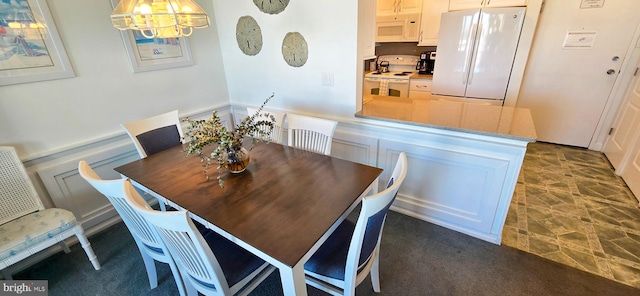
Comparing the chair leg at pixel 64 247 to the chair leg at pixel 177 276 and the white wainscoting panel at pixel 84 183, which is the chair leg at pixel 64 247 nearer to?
the white wainscoting panel at pixel 84 183

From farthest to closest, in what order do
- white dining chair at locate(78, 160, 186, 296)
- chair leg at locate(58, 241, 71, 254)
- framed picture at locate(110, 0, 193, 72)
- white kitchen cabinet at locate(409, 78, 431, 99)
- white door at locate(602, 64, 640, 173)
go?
white kitchen cabinet at locate(409, 78, 431, 99), white door at locate(602, 64, 640, 173), framed picture at locate(110, 0, 193, 72), chair leg at locate(58, 241, 71, 254), white dining chair at locate(78, 160, 186, 296)

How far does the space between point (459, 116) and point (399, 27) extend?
2.63m

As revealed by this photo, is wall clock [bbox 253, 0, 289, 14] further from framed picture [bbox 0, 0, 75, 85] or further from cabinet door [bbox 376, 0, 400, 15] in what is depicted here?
cabinet door [bbox 376, 0, 400, 15]

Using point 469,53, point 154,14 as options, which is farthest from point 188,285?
point 469,53

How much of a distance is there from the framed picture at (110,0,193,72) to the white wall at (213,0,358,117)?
464 millimetres

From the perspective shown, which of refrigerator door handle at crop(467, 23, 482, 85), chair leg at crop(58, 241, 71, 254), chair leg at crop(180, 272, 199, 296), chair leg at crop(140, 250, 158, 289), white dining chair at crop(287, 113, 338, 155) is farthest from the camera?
refrigerator door handle at crop(467, 23, 482, 85)

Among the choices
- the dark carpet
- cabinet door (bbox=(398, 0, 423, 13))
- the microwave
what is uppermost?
cabinet door (bbox=(398, 0, 423, 13))

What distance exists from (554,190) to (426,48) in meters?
2.75

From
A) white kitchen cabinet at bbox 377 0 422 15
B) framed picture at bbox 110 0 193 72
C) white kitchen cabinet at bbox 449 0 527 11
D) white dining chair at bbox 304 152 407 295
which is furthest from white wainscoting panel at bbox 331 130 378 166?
white kitchen cabinet at bbox 377 0 422 15

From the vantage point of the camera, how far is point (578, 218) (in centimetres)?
216

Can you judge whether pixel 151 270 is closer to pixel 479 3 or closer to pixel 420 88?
pixel 420 88

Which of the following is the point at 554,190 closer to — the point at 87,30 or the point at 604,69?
the point at 604,69

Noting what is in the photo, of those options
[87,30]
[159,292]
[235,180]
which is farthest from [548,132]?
[87,30]

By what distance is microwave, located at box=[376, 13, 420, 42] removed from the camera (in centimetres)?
386
